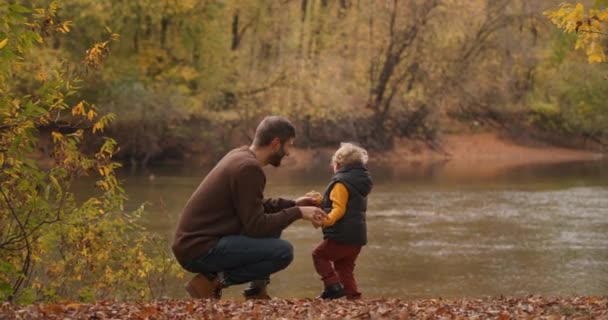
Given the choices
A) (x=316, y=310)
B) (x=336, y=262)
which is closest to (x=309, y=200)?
(x=336, y=262)

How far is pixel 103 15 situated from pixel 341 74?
11709 mm

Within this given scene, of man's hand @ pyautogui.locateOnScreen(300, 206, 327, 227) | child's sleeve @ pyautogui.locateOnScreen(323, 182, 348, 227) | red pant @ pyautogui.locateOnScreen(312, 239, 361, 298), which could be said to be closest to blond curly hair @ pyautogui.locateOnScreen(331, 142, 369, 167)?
child's sleeve @ pyautogui.locateOnScreen(323, 182, 348, 227)

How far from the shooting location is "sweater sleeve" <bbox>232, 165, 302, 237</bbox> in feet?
25.8

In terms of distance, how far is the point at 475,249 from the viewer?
57.5ft

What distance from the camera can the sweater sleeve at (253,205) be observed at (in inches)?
310

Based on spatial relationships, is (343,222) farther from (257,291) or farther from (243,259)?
(243,259)

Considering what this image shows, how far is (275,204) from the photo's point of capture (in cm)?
862

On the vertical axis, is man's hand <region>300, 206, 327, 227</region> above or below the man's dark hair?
below

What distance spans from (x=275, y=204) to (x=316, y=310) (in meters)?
1.49

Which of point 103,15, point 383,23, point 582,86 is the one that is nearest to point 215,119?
point 103,15

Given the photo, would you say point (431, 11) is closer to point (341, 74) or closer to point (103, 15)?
point (341, 74)

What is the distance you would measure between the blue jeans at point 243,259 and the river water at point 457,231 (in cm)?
495

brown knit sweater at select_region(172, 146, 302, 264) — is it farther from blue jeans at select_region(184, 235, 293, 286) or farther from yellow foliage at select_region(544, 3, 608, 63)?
yellow foliage at select_region(544, 3, 608, 63)

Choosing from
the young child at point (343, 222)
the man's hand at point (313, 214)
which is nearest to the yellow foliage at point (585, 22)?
the young child at point (343, 222)
